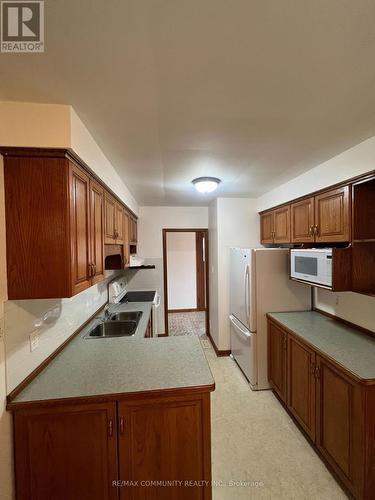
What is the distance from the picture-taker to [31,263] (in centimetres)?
123

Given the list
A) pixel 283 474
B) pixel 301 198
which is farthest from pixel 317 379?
pixel 301 198

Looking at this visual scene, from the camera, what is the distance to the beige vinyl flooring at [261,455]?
1630 millimetres

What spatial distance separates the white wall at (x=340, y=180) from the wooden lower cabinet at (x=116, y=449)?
171cm

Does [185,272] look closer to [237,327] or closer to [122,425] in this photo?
[237,327]

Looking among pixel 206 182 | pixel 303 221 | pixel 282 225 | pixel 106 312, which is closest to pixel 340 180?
pixel 303 221

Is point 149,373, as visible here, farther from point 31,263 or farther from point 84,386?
point 31,263

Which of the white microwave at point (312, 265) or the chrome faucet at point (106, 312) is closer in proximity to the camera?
the white microwave at point (312, 265)

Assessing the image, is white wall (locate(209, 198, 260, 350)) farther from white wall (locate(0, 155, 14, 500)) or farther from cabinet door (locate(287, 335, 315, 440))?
white wall (locate(0, 155, 14, 500))

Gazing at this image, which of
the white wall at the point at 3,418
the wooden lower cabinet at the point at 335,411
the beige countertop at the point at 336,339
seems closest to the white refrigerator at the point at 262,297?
the beige countertop at the point at 336,339

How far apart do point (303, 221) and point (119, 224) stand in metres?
2.00

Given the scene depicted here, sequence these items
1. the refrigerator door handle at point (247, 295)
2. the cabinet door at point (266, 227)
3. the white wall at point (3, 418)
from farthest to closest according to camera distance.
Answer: the cabinet door at point (266, 227) → the refrigerator door handle at point (247, 295) → the white wall at point (3, 418)

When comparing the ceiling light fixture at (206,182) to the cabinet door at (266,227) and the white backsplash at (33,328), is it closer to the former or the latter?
the cabinet door at (266,227)

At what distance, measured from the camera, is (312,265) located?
7.20 ft

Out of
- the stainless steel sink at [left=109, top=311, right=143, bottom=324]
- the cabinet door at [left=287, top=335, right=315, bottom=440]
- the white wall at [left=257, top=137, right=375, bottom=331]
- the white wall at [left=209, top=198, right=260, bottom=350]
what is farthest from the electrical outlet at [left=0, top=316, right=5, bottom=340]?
the white wall at [left=209, top=198, right=260, bottom=350]
